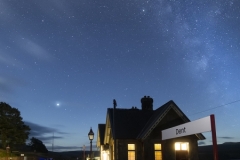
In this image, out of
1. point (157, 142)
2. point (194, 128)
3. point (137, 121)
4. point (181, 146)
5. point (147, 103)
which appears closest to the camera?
point (194, 128)

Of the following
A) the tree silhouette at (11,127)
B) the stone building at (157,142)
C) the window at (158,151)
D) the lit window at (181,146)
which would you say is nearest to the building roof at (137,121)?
the stone building at (157,142)

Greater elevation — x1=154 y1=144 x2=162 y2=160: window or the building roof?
the building roof

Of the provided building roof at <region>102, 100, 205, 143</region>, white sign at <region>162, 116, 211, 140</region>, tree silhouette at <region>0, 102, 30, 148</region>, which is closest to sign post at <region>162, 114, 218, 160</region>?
white sign at <region>162, 116, 211, 140</region>

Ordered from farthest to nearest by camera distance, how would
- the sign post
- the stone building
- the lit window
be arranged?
the lit window < the stone building < the sign post

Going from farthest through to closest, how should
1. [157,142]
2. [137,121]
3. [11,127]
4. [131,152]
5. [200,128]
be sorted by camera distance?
[11,127] < [137,121] < [131,152] < [157,142] < [200,128]

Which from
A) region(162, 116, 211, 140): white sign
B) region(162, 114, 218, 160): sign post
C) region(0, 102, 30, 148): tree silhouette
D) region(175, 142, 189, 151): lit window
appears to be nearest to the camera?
region(162, 114, 218, 160): sign post

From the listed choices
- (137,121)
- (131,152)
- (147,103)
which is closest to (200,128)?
(131,152)

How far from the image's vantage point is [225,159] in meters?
185

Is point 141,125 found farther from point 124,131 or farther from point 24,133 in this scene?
point 24,133

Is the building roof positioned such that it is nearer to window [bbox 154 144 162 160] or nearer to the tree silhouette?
window [bbox 154 144 162 160]

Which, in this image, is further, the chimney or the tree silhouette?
the tree silhouette

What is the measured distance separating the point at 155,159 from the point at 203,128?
553 inches

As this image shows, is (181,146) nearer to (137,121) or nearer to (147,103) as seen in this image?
(137,121)

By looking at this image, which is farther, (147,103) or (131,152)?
(147,103)
